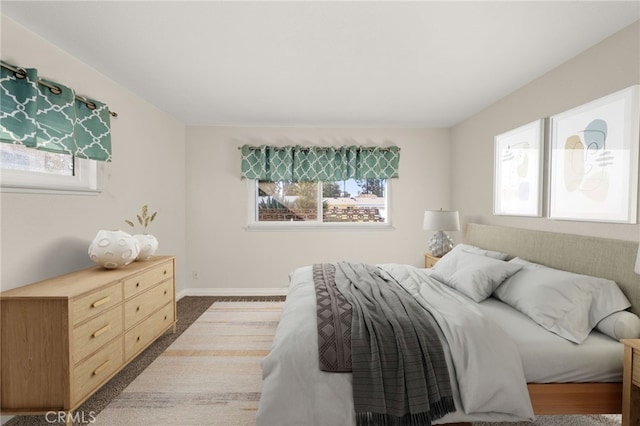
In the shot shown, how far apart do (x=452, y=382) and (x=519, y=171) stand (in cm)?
228

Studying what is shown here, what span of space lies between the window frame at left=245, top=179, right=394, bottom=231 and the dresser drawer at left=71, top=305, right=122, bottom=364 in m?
2.38

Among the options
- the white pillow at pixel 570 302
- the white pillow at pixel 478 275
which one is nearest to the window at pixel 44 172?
the white pillow at pixel 478 275

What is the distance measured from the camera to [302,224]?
4520mm

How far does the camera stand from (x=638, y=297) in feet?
5.75

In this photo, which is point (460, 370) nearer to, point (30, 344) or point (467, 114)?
point (30, 344)

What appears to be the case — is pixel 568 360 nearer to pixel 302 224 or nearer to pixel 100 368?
pixel 100 368

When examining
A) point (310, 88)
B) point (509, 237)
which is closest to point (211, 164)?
point (310, 88)

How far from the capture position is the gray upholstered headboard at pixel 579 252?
Result: 1.83 meters

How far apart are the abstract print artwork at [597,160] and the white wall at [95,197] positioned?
398cm

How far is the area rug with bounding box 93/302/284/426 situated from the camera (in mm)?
1867

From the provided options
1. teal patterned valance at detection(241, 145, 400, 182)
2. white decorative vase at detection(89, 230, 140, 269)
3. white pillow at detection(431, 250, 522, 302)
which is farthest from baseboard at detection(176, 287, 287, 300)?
white pillow at detection(431, 250, 522, 302)

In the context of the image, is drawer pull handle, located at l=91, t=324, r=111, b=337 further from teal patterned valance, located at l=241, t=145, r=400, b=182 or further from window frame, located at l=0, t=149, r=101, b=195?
teal patterned valance, located at l=241, t=145, r=400, b=182

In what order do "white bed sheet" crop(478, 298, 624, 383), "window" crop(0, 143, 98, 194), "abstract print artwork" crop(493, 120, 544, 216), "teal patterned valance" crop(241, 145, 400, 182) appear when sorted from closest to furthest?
"white bed sheet" crop(478, 298, 624, 383) < "window" crop(0, 143, 98, 194) < "abstract print artwork" crop(493, 120, 544, 216) < "teal patterned valance" crop(241, 145, 400, 182)

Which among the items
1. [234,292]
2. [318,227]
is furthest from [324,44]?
[234,292]
